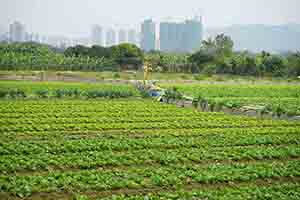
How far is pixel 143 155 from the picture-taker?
15.7m

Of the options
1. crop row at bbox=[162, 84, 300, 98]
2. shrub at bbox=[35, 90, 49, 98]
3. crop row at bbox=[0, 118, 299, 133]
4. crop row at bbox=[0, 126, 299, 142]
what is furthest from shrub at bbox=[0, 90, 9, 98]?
crop row at bbox=[162, 84, 300, 98]

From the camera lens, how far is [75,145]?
16844 millimetres

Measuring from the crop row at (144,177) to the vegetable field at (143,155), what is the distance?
3 cm

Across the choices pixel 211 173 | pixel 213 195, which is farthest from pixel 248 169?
pixel 213 195

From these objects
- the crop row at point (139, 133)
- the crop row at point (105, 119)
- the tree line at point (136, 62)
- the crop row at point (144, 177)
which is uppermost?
the tree line at point (136, 62)

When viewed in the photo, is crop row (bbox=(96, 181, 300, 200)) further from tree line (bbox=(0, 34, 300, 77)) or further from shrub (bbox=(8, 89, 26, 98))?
tree line (bbox=(0, 34, 300, 77))

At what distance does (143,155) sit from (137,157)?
0.32 meters

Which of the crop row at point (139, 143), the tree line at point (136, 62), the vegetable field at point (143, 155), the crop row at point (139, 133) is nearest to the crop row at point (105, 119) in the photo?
the vegetable field at point (143, 155)

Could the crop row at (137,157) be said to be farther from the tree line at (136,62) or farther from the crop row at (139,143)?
the tree line at (136,62)

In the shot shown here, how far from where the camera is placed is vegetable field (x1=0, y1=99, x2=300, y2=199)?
12.1m

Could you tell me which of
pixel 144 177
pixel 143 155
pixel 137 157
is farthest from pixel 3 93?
pixel 144 177

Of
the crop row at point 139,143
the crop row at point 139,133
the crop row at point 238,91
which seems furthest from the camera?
the crop row at point 238,91

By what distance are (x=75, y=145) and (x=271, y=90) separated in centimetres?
3176

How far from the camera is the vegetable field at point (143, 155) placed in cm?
1205
